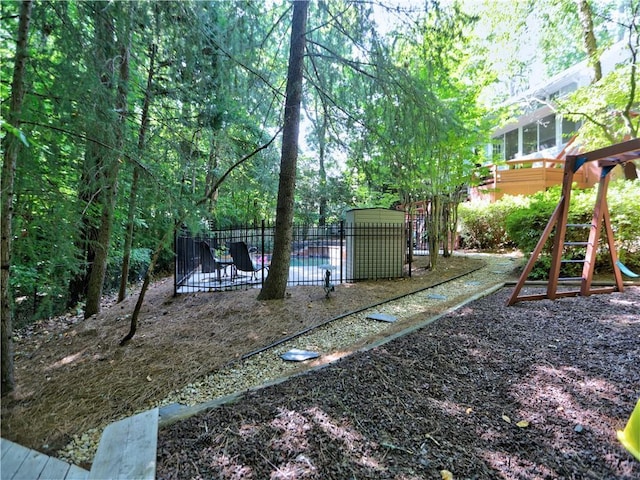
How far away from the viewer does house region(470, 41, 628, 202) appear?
→ 11997 mm

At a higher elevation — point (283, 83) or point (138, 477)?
point (283, 83)

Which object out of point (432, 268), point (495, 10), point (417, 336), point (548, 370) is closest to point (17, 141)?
point (417, 336)

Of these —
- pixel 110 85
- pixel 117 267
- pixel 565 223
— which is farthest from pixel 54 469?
pixel 117 267

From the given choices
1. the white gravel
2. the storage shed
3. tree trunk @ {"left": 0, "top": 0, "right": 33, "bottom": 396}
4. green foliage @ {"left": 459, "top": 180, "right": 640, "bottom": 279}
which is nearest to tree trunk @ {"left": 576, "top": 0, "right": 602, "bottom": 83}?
green foliage @ {"left": 459, "top": 180, "right": 640, "bottom": 279}

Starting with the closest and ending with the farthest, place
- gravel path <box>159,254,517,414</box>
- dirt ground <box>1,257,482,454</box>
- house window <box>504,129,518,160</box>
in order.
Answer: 1. dirt ground <box>1,257,482,454</box>
2. gravel path <box>159,254,517,414</box>
3. house window <box>504,129,518,160</box>

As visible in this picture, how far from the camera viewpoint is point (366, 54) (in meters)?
4.59

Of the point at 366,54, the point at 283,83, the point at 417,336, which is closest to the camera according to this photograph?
the point at 417,336

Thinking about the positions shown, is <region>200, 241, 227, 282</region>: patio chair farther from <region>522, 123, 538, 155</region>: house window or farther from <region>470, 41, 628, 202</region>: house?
<region>522, 123, 538, 155</region>: house window

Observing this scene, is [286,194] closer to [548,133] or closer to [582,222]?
[582,222]

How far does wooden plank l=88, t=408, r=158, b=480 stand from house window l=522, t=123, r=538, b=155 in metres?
19.1

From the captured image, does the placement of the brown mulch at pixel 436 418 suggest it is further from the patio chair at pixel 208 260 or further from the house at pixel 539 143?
the house at pixel 539 143

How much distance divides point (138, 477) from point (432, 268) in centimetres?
696

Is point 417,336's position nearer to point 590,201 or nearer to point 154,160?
point 154,160

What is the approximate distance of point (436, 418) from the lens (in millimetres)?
1879
